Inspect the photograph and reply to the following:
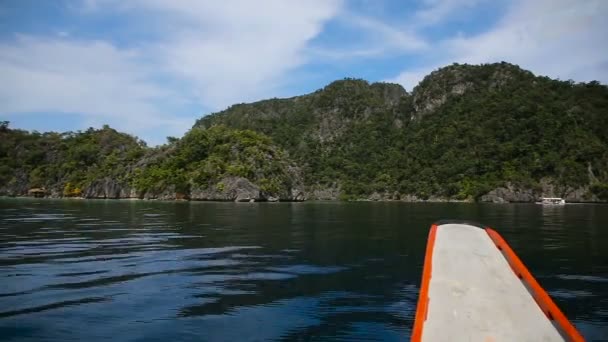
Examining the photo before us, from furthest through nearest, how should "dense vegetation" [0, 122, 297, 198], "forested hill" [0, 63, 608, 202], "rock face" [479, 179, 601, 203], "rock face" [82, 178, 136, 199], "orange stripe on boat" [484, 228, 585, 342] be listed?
"rock face" [82, 178, 136, 199] → "dense vegetation" [0, 122, 297, 198] → "forested hill" [0, 63, 608, 202] → "rock face" [479, 179, 601, 203] → "orange stripe on boat" [484, 228, 585, 342]

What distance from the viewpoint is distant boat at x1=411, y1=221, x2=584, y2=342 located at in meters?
4.57

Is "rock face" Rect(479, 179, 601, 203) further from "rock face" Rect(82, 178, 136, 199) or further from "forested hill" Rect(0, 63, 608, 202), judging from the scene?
"rock face" Rect(82, 178, 136, 199)

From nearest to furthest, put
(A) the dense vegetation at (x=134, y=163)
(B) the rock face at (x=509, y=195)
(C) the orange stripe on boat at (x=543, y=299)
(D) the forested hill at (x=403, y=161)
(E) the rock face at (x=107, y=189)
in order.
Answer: (C) the orange stripe on boat at (x=543, y=299)
(B) the rock face at (x=509, y=195)
(D) the forested hill at (x=403, y=161)
(A) the dense vegetation at (x=134, y=163)
(E) the rock face at (x=107, y=189)

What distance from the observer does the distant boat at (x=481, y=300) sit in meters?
4.57

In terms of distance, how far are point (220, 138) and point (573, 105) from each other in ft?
407

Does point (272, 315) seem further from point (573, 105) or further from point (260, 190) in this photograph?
point (573, 105)

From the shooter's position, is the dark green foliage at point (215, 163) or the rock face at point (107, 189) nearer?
the dark green foliage at point (215, 163)

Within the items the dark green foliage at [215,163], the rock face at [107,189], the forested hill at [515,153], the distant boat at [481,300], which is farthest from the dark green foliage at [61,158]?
the distant boat at [481,300]

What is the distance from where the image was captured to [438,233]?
7398mm

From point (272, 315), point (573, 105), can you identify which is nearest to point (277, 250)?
point (272, 315)

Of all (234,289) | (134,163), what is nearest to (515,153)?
(134,163)

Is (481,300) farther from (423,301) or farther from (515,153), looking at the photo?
(515,153)

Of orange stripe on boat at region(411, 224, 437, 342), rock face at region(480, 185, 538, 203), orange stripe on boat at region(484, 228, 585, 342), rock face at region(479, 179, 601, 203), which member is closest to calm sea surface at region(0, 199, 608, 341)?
orange stripe on boat at region(411, 224, 437, 342)

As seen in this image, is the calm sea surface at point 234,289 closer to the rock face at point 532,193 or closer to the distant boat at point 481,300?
the distant boat at point 481,300
